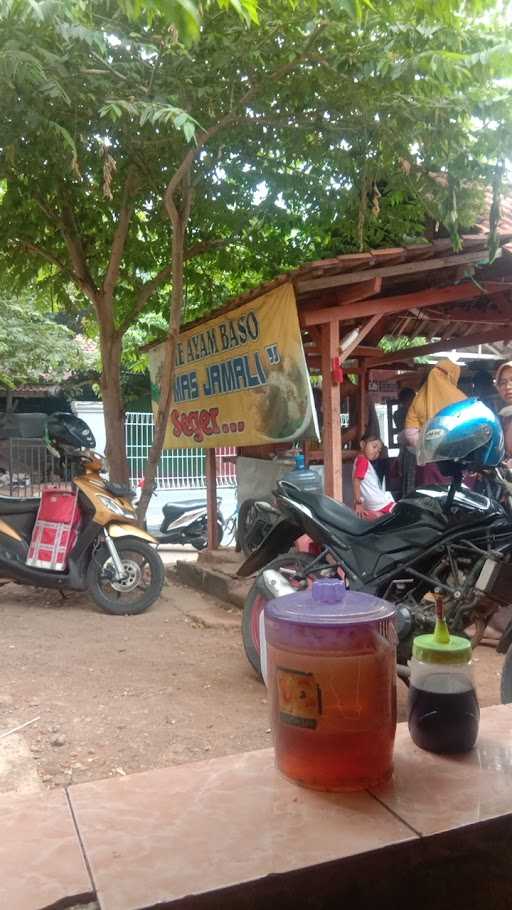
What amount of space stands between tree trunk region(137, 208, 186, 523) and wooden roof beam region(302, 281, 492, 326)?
127 cm

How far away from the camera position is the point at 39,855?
1416 millimetres

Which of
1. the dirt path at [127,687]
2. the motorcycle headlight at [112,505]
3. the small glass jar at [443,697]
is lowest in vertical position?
the dirt path at [127,687]

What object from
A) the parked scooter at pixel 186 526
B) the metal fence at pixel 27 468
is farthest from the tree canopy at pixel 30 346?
the parked scooter at pixel 186 526

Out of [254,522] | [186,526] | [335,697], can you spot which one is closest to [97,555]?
[254,522]

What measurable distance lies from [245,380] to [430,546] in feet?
10.8

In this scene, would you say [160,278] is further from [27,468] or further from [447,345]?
[27,468]

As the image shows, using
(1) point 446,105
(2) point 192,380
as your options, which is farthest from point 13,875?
(2) point 192,380

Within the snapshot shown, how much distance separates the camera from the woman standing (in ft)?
22.7

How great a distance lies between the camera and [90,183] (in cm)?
731

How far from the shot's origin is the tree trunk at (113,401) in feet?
25.4

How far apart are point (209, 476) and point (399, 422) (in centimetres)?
252

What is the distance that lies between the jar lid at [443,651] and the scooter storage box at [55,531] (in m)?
4.45

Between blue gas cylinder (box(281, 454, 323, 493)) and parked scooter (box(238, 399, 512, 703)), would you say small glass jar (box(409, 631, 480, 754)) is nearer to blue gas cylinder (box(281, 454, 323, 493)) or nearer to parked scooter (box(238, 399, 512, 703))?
parked scooter (box(238, 399, 512, 703))

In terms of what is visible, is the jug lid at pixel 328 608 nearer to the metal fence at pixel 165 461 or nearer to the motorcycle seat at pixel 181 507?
the motorcycle seat at pixel 181 507
